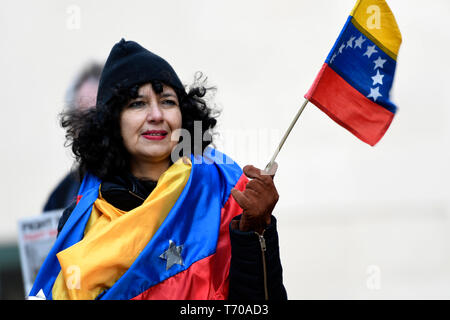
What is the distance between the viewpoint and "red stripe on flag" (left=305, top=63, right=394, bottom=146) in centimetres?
183

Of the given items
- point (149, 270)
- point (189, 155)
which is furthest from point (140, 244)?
point (189, 155)

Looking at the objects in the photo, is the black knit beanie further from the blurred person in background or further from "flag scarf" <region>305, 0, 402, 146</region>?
the blurred person in background

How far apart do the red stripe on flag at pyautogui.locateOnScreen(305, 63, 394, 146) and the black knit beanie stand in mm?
542

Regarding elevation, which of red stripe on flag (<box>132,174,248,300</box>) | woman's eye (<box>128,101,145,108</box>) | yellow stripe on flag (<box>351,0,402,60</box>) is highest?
yellow stripe on flag (<box>351,0,402,60</box>)

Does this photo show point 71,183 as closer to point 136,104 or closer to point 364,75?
point 136,104

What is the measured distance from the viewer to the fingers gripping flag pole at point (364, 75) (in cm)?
180

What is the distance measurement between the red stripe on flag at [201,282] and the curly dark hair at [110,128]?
44 cm

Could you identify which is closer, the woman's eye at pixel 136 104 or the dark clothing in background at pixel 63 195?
the woman's eye at pixel 136 104

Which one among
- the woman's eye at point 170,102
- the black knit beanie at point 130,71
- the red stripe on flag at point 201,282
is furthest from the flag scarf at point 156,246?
the black knit beanie at point 130,71

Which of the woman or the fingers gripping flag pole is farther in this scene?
the fingers gripping flag pole

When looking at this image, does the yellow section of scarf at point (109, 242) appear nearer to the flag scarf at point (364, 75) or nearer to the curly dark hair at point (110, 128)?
the curly dark hair at point (110, 128)

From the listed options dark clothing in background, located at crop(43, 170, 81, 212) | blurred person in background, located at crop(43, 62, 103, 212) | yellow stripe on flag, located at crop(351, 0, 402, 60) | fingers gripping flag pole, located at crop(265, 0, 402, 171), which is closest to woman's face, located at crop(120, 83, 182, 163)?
fingers gripping flag pole, located at crop(265, 0, 402, 171)

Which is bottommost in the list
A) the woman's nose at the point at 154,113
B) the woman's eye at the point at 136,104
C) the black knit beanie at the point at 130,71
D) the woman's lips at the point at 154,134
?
the woman's lips at the point at 154,134

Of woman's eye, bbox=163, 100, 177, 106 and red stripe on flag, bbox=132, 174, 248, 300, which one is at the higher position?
woman's eye, bbox=163, 100, 177, 106
